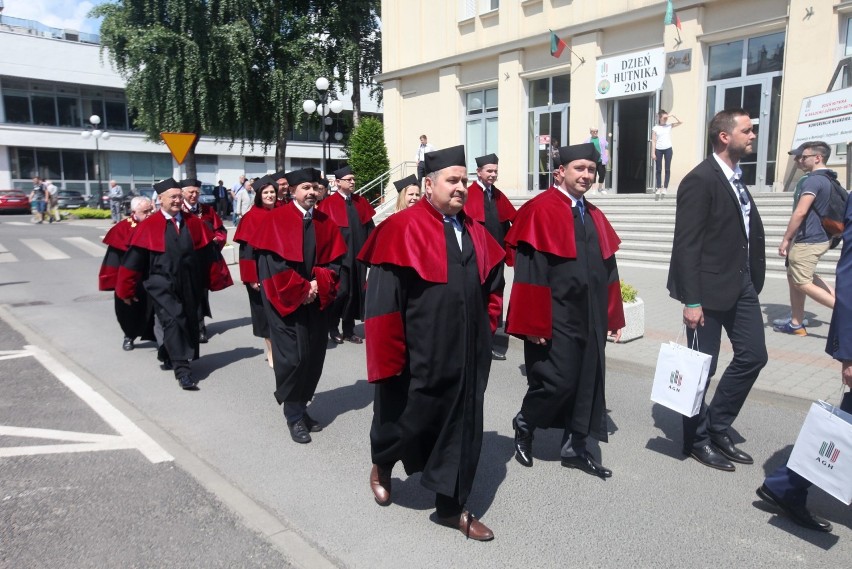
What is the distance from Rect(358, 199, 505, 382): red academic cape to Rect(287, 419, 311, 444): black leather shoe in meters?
1.77

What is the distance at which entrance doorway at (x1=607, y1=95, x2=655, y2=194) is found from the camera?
1817cm

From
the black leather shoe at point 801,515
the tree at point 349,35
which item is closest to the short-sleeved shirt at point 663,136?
the black leather shoe at point 801,515

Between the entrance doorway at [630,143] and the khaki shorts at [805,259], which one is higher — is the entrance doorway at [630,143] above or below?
above

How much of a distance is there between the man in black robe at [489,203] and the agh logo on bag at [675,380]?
321 cm

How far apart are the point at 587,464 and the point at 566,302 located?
3.66 ft

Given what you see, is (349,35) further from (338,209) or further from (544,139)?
(338,209)

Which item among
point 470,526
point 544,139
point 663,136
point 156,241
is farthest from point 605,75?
point 470,526

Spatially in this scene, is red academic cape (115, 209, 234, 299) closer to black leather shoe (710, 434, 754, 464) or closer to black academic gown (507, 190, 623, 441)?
black academic gown (507, 190, 623, 441)

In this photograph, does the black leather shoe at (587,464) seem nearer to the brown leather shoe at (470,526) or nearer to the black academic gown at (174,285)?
the brown leather shoe at (470,526)

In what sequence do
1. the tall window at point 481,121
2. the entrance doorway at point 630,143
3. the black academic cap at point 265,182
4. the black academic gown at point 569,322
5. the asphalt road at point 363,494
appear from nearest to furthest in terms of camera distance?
the asphalt road at point 363,494, the black academic gown at point 569,322, the black academic cap at point 265,182, the entrance doorway at point 630,143, the tall window at point 481,121

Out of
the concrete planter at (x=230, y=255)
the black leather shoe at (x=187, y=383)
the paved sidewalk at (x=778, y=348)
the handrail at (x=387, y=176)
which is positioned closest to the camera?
the paved sidewalk at (x=778, y=348)

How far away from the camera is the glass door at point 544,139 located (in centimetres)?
1997

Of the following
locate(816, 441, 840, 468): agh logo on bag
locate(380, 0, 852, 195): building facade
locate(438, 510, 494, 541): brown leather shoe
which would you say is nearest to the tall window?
locate(380, 0, 852, 195): building facade

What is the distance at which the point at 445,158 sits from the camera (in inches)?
135
